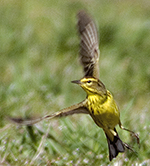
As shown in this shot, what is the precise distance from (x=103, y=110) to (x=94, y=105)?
7cm

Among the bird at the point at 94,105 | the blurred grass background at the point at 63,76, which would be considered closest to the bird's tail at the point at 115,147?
the bird at the point at 94,105

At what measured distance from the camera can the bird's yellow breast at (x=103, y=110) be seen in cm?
294

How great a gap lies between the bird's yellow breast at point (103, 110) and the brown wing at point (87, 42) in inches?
17.3

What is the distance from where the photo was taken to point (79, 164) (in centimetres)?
335

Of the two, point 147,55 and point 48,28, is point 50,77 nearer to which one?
point 147,55

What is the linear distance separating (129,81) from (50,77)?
2.89 feet

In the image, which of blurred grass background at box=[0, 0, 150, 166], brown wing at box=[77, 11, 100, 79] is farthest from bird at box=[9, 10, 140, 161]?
blurred grass background at box=[0, 0, 150, 166]

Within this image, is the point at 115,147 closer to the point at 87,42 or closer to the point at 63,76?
the point at 87,42

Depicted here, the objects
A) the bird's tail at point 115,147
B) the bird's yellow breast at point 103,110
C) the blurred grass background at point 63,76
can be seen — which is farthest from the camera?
the blurred grass background at point 63,76

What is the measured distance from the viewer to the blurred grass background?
11.6ft

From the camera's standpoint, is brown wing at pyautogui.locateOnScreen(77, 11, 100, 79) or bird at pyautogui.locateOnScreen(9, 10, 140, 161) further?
brown wing at pyautogui.locateOnScreen(77, 11, 100, 79)

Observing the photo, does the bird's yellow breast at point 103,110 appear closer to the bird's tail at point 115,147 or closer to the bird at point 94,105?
the bird at point 94,105

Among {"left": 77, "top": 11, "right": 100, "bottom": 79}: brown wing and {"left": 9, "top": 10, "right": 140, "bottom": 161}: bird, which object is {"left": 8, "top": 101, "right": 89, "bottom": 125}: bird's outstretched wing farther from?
{"left": 77, "top": 11, "right": 100, "bottom": 79}: brown wing

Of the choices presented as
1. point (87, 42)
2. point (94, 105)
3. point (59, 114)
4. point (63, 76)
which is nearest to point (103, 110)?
point (94, 105)
